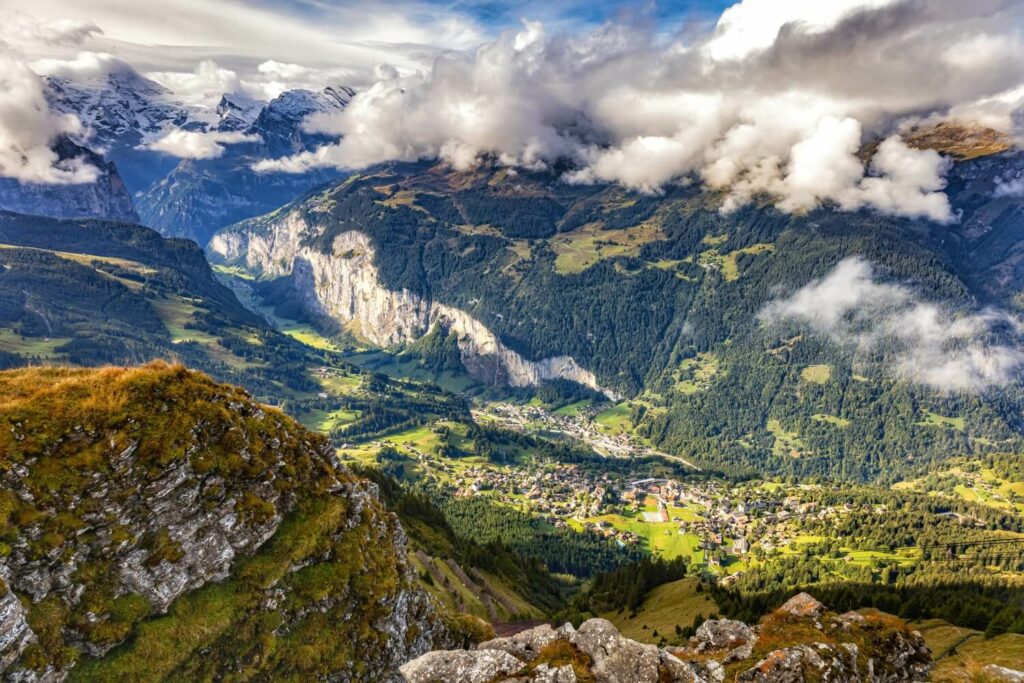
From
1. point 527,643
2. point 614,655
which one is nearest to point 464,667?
point 527,643

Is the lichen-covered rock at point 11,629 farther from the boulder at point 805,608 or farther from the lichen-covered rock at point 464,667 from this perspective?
the boulder at point 805,608

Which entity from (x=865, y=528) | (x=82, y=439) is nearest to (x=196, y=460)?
(x=82, y=439)

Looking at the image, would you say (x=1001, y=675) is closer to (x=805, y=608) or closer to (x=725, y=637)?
(x=725, y=637)

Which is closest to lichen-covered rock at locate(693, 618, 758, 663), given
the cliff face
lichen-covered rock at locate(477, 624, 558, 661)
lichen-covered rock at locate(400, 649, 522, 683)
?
lichen-covered rock at locate(477, 624, 558, 661)

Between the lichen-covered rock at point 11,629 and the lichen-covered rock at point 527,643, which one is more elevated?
the lichen-covered rock at point 11,629

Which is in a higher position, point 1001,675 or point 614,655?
point 1001,675

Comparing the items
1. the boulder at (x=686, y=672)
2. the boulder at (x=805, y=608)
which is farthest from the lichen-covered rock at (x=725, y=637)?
the boulder at (x=686, y=672)
